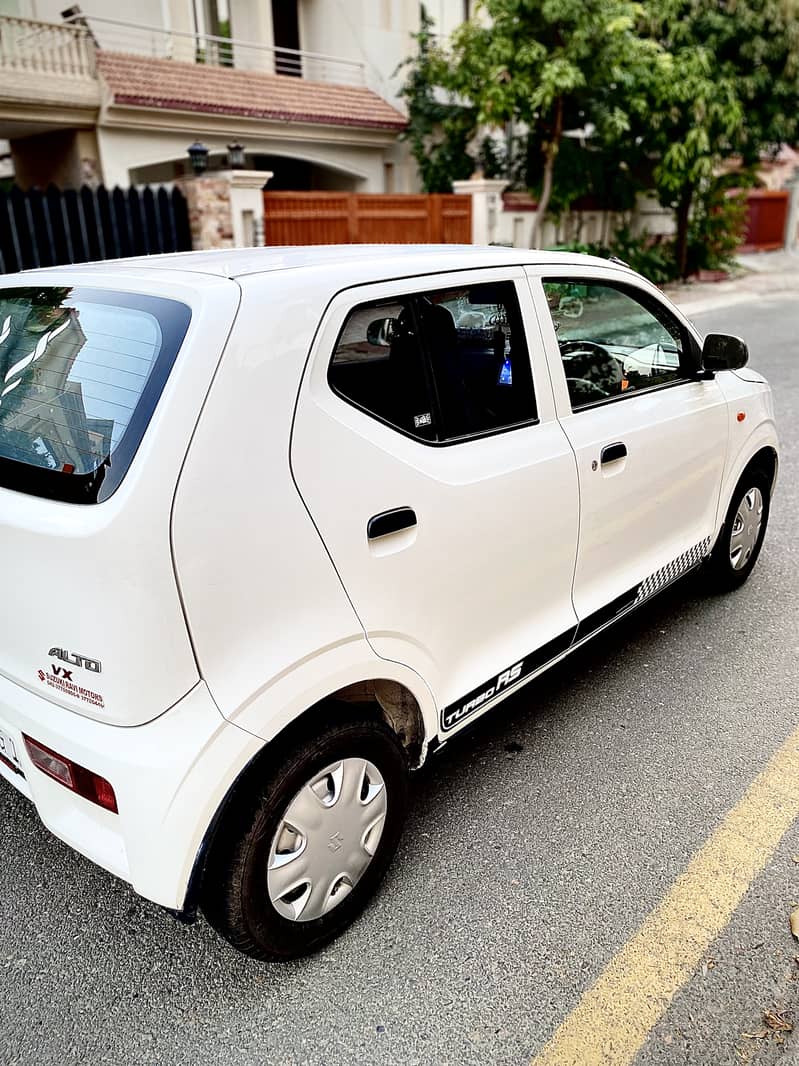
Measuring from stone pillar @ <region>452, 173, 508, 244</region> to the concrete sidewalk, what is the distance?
146 inches

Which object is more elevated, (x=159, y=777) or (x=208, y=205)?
(x=208, y=205)

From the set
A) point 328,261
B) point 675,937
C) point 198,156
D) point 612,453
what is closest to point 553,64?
point 198,156

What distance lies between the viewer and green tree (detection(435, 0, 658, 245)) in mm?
13297

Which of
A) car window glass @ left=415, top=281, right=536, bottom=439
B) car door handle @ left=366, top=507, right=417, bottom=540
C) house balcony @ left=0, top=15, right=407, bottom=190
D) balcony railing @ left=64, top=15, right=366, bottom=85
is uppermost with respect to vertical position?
balcony railing @ left=64, top=15, right=366, bottom=85

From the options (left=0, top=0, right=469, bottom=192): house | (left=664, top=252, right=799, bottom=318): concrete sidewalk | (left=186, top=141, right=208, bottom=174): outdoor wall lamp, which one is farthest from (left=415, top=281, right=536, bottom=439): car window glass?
(left=664, top=252, right=799, bottom=318): concrete sidewalk

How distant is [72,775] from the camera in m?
1.99

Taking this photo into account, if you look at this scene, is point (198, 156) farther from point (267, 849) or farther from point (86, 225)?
point (267, 849)

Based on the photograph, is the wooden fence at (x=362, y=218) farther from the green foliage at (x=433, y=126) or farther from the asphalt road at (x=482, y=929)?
the asphalt road at (x=482, y=929)

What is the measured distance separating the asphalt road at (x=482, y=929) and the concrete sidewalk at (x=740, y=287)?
13357 mm

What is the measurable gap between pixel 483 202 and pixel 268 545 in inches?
595

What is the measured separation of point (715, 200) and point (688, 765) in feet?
63.2

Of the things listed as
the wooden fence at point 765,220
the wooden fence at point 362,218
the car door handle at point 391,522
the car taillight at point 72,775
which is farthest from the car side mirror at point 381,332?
the wooden fence at point 765,220

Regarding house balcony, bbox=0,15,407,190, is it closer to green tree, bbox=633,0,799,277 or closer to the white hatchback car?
green tree, bbox=633,0,799,277

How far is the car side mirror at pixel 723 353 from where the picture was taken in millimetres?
3523
